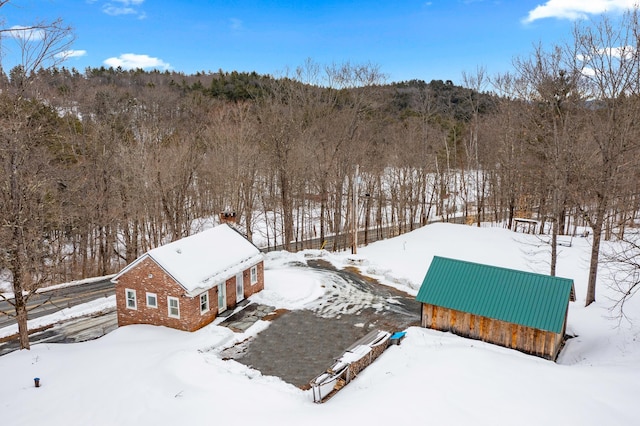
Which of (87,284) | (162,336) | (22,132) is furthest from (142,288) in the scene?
(87,284)

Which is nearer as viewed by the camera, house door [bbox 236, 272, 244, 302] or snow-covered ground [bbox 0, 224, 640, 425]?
snow-covered ground [bbox 0, 224, 640, 425]

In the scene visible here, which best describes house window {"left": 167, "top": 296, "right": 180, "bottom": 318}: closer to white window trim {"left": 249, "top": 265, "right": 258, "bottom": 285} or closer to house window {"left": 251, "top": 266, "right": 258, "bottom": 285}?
white window trim {"left": 249, "top": 265, "right": 258, "bottom": 285}

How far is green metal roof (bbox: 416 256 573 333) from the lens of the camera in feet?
49.9

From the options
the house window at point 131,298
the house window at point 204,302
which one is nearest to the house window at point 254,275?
the house window at point 204,302

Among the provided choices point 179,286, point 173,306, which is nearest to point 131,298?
point 173,306

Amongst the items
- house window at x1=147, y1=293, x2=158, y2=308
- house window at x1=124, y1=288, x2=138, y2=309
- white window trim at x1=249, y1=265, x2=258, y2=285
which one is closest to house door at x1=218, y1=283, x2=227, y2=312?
white window trim at x1=249, y1=265, x2=258, y2=285

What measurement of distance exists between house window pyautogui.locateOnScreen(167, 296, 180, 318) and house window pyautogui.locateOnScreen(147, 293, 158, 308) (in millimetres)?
731

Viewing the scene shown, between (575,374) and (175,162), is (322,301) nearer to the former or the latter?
(575,374)

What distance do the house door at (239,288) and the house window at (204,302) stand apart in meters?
2.66

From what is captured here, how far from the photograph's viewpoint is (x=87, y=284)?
27.5 m

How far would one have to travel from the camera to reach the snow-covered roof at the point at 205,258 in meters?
17.9

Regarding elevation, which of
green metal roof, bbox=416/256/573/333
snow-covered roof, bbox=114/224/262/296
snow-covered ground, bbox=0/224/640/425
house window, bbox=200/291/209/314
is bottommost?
snow-covered ground, bbox=0/224/640/425

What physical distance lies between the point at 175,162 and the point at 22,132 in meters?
18.5

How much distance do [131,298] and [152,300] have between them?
1.16 metres
